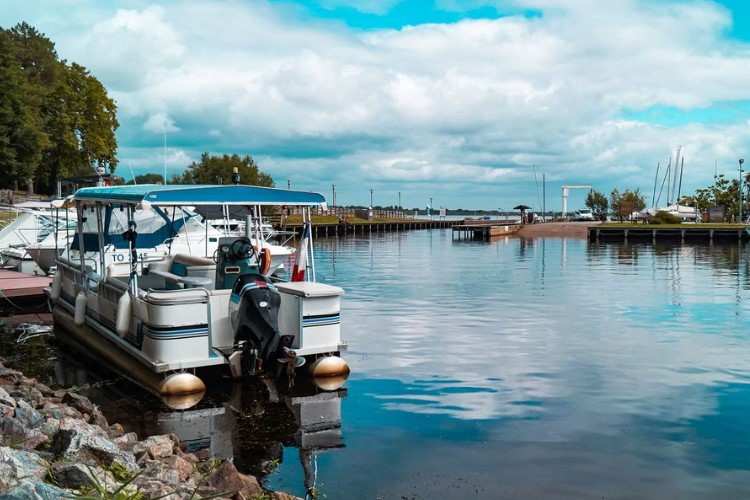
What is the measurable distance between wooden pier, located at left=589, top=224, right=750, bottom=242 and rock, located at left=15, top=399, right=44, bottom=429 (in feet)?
209

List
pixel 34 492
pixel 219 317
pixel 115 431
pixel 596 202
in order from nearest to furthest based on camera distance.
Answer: pixel 34 492 < pixel 115 431 < pixel 219 317 < pixel 596 202

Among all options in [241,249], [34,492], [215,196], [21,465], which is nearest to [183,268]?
[241,249]

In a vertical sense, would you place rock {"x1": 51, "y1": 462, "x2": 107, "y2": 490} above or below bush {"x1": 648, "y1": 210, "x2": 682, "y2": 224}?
below

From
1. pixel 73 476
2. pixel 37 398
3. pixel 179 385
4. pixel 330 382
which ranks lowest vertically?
pixel 330 382

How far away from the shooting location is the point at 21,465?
561 centimetres

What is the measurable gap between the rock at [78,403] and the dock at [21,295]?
11.9m

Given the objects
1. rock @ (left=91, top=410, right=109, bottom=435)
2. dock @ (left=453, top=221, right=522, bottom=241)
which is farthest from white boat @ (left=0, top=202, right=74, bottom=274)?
dock @ (left=453, top=221, right=522, bottom=241)

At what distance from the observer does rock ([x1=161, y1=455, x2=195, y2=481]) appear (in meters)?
7.17

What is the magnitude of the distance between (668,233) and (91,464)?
221ft

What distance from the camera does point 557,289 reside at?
89.1ft

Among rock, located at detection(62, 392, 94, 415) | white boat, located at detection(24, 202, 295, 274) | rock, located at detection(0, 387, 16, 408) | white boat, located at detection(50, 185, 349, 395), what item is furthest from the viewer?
white boat, located at detection(24, 202, 295, 274)

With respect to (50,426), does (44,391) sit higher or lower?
lower

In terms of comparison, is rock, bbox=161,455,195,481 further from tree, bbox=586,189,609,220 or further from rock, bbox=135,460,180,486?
tree, bbox=586,189,609,220

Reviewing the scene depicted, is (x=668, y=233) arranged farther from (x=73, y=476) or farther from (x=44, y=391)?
(x=73, y=476)
